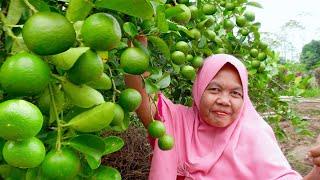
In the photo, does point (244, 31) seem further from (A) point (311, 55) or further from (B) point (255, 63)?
(A) point (311, 55)

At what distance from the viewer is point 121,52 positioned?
1044mm

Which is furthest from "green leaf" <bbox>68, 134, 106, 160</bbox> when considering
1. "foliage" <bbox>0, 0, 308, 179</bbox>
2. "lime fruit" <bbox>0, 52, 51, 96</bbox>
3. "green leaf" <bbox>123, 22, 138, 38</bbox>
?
"green leaf" <bbox>123, 22, 138, 38</bbox>

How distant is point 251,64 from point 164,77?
62cm

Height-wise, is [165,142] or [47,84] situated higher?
[47,84]

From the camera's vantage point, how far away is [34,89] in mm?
610

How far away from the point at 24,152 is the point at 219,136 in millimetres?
1427

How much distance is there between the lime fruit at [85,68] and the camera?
0.64 meters

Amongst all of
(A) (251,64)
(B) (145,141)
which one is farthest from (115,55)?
(B) (145,141)

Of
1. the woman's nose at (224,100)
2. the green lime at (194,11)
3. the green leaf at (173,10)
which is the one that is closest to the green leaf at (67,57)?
the green leaf at (173,10)

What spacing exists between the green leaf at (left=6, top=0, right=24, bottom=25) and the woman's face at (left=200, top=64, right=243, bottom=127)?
4.01 ft

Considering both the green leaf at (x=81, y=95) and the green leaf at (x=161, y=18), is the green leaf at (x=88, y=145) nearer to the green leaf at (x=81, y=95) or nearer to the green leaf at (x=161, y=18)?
the green leaf at (x=81, y=95)

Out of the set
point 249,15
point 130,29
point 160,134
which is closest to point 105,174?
point 130,29

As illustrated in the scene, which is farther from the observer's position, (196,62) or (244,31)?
(244,31)

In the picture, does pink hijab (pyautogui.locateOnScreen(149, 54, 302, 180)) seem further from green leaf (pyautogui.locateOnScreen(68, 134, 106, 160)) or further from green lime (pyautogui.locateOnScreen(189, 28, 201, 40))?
green leaf (pyautogui.locateOnScreen(68, 134, 106, 160))
